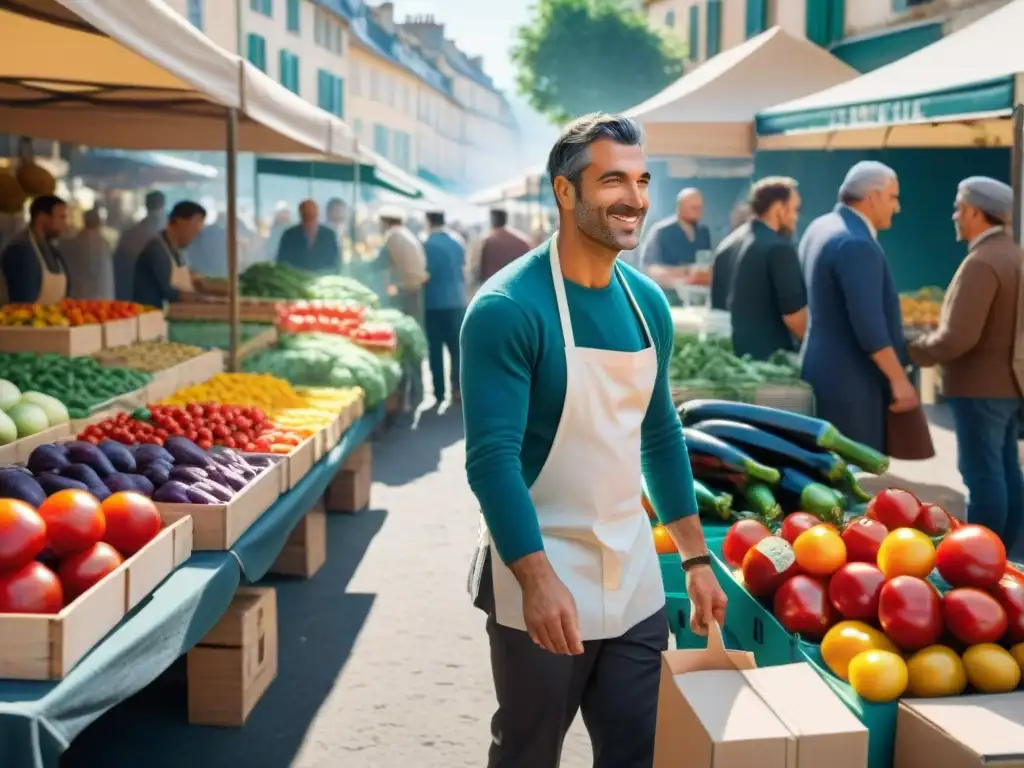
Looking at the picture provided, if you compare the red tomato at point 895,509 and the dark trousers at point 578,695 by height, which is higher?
the red tomato at point 895,509

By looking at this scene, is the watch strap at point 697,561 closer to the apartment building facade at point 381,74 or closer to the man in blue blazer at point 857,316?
the man in blue blazer at point 857,316

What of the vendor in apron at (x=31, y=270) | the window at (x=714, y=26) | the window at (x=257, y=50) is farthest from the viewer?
the window at (x=257, y=50)

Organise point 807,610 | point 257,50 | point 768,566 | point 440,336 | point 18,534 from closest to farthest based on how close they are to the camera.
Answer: point 18,534
point 807,610
point 768,566
point 440,336
point 257,50

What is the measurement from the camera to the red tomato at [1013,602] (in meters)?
3.10

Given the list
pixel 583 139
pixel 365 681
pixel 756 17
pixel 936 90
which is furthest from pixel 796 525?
pixel 756 17

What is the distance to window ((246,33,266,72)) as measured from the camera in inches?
1325

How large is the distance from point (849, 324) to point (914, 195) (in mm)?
9275

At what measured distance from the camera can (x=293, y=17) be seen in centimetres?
3738

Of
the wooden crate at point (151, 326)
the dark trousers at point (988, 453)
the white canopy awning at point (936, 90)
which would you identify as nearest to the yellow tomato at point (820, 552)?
the white canopy awning at point (936, 90)

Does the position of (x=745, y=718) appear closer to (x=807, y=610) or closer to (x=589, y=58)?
(x=807, y=610)

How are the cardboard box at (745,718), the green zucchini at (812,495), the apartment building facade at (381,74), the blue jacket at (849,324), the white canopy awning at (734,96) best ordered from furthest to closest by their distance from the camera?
the apartment building facade at (381,74)
the white canopy awning at (734,96)
the blue jacket at (849,324)
the green zucchini at (812,495)
the cardboard box at (745,718)

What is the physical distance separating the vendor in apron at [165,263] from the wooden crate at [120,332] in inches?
82.6

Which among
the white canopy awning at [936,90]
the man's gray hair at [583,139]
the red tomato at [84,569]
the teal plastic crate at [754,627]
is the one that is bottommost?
the teal plastic crate at [754,627]

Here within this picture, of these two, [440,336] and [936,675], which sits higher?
[440,336]
